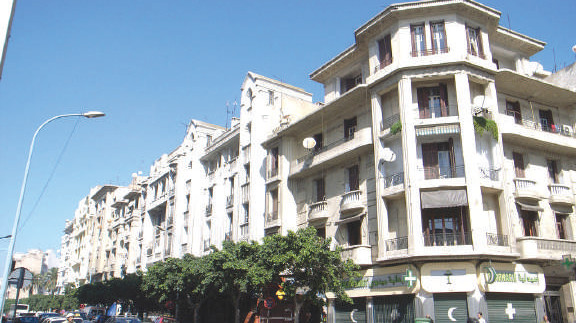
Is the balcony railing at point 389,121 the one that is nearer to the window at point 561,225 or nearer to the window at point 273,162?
the window at point 561,225

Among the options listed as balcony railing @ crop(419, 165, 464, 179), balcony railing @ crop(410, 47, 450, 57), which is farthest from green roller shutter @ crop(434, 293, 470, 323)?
balcony railing @ crop(410, 47, 450, 57)

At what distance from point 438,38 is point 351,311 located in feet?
48.9

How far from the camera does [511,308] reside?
21438mm

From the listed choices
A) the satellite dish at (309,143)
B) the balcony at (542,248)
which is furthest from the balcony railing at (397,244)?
the satellite dish at (309,143)

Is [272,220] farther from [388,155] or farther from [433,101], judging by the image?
[433,101]

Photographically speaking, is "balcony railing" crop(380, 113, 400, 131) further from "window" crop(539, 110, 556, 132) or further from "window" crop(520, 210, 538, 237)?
"window" crop(539, 110, 556, 132)

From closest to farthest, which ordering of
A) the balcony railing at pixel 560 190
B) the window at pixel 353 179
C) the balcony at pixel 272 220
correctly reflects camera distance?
the balcony railing at pixel 560 190
the window at pixel 353 179
the balcony at pixel 272 220

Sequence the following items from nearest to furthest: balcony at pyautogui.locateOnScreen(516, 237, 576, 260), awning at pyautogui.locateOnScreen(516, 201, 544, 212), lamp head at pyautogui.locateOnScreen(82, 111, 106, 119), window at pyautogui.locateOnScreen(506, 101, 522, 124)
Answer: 1. lamp head at pyautogui.locateOnScreen(82, 111, 106, 119)
2. balcony at pyautogui.locateOnScreen(516, 237, 576, 260)
3. awning at pyautogui.locateOnScreen(516, 201, 544, 212)
4. window at pyautogui.locateOnScreen(506, 101, 522, 124)

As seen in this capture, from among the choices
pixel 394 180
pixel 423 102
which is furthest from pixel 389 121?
pixel 394 180

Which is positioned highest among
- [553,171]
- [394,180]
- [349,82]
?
[349,82]

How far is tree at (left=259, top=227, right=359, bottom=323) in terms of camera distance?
21672 mm

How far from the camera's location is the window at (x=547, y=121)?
27.2m

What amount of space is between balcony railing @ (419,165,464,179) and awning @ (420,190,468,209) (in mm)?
1044

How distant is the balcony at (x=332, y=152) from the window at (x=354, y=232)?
12.8 feet
